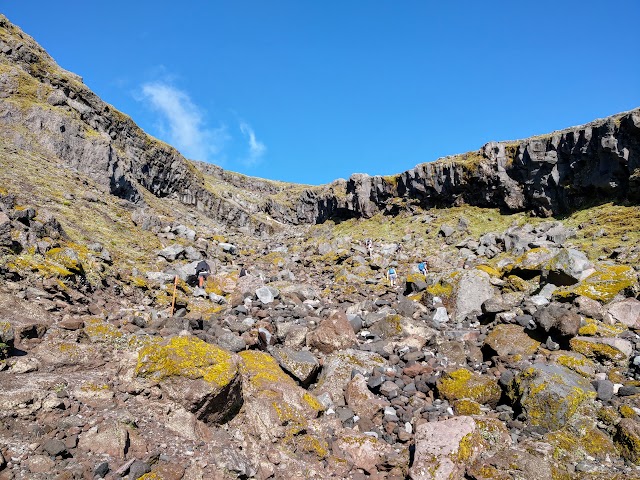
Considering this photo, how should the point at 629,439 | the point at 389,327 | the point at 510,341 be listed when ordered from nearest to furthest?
the point at 629,439 → the point at 510,341 → the point at 389,327

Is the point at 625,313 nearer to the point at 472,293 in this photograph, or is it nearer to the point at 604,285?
the point at 604,285

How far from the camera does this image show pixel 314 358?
10492 millimetres

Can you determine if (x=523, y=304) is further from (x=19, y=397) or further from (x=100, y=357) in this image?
(x=19, y=397)

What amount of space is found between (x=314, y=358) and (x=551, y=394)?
568 centimetres

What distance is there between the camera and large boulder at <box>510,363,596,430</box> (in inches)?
302

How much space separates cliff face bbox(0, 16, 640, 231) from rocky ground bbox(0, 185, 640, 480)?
15.4 metres

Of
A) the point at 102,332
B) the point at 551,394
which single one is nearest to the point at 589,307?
the point at 551,394

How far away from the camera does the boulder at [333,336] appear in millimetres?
11992

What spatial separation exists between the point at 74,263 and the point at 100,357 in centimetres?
618

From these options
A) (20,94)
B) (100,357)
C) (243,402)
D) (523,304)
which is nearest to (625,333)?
(523,304)

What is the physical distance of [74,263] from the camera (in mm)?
12992

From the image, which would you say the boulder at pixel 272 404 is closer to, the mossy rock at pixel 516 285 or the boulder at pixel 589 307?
the boulder at pixel 589 307

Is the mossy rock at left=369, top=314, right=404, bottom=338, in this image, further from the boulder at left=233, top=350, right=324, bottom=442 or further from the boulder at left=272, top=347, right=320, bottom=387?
the boulder at left=233, top=350, right=324, bottom=442

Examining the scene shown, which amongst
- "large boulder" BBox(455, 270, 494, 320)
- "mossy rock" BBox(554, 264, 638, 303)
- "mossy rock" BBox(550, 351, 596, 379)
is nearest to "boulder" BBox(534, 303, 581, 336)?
"mossy rock" BBox(550, 351, 596, 379)
